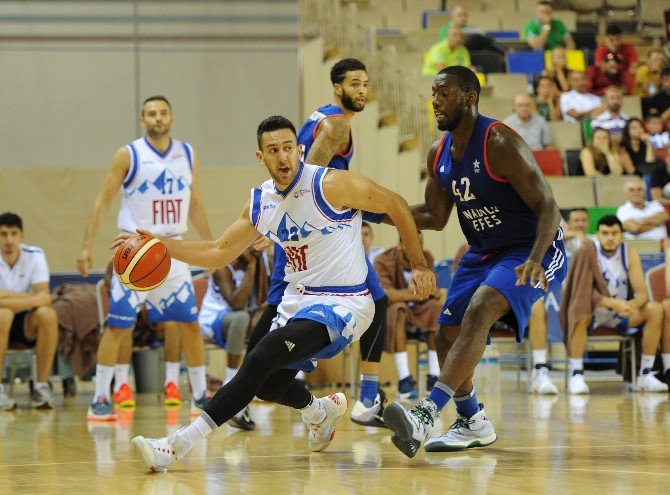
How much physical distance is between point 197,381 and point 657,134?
319 inches

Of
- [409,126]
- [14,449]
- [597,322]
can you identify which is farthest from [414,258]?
[409,126]

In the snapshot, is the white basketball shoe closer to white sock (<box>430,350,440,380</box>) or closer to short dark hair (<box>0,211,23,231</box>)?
white sock (<box>430,350,440,380</box>)

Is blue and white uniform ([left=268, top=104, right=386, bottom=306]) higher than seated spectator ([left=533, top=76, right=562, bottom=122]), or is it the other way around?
seated spectator ([left=533, top=76, right=562, bottom=122])

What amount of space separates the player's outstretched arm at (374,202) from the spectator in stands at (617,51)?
35.5 ft

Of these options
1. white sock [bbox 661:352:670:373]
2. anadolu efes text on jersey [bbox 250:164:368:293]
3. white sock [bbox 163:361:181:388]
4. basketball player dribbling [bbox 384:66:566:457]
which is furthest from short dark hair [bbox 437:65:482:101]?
white sock [bbox 661:352:670:373]

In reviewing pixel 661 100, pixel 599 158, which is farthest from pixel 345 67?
pixel 661 100

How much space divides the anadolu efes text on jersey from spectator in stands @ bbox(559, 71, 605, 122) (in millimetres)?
9507

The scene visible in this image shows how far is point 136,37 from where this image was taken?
570 inches

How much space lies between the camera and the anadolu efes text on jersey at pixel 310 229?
4.96 meters

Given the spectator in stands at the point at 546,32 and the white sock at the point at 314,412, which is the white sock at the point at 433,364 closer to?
the white sock at the point at 314,412

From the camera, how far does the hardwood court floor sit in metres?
4.12

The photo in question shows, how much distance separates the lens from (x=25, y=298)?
29.6ft

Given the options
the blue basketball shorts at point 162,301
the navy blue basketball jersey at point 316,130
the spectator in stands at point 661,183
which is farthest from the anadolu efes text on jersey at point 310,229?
the spectator in stands at point 661,183

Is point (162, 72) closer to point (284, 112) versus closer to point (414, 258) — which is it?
point (284, 112)
